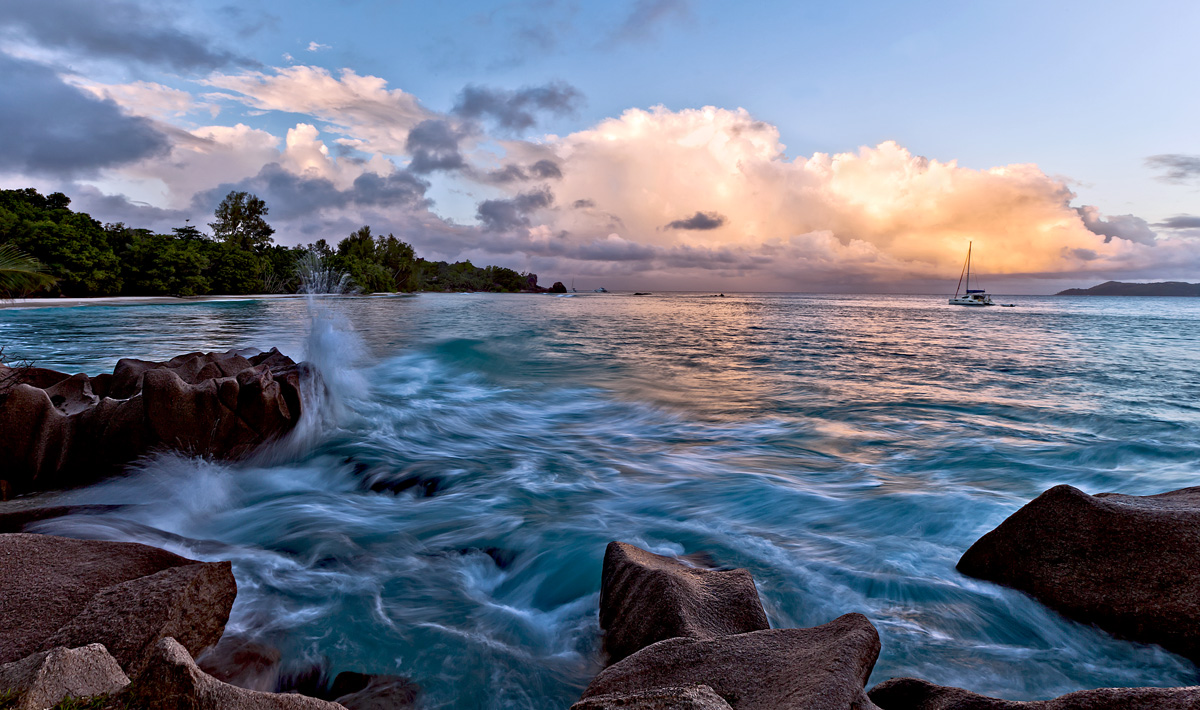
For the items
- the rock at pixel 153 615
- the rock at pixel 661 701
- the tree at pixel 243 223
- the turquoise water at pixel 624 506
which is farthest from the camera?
the tree at pixel 243 223

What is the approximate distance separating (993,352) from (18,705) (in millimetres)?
22537

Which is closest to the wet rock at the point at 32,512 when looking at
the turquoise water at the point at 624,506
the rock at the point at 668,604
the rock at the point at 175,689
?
the turquoise water at the point at 624,506

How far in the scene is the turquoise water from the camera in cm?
297

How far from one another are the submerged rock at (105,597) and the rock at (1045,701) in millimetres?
3025

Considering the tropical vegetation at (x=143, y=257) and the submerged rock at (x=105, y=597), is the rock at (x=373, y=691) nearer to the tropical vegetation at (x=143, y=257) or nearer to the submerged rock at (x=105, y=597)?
the submerged rock at (x=105, y=597)

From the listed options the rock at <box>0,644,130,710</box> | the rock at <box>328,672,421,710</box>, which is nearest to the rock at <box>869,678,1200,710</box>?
the rock at <box>328,672,421,710</box>

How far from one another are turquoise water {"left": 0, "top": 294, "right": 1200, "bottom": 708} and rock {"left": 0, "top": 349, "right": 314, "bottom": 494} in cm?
27

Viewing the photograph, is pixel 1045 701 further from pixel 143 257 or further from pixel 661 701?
pixel 143 257

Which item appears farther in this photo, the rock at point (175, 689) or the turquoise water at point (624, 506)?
the turquoise water at point (624, 506)

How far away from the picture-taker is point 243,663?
8.79 feet

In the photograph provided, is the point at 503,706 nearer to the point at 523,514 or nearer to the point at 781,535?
the point at 523,514

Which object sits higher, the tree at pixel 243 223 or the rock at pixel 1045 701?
the tree at pixel 243 223

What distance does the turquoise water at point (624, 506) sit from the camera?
297cm

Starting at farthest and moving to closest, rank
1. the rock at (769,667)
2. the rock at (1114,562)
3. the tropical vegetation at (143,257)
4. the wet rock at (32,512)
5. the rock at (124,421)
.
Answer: the tropical vegetation at (143,257), the rock at (124,421), the wet rock at (32,512), the rock at (1114,562), the rock at (769,667)
